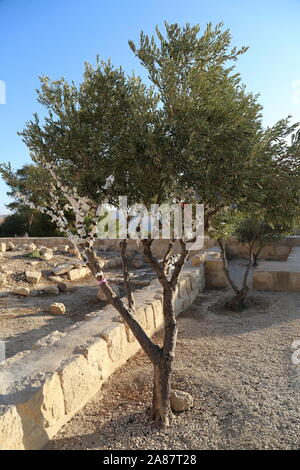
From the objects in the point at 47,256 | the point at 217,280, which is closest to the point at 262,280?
the point at 217,280

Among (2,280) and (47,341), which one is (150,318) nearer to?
(47,341)

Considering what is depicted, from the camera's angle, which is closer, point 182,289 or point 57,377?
point 57,377

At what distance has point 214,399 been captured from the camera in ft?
14.3

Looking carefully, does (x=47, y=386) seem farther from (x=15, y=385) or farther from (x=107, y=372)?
(x=107, y=372)

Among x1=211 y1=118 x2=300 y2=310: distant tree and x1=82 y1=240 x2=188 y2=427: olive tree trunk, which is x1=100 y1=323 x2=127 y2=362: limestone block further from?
→ x1=211 y1=118 x2=300 y2=310: distant tree

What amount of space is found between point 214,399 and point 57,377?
1.89 meters

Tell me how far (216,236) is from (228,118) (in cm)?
168

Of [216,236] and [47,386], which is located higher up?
[216,236]

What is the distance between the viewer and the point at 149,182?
3.72 metres

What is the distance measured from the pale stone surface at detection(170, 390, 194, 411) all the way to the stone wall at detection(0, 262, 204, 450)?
105 cm

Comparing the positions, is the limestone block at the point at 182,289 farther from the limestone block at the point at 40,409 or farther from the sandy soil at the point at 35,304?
the limestone block at the point at 40,409

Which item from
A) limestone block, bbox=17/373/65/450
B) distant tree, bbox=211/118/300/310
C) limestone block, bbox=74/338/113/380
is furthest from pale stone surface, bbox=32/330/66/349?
distant tree, bbox=211/118/300/310
